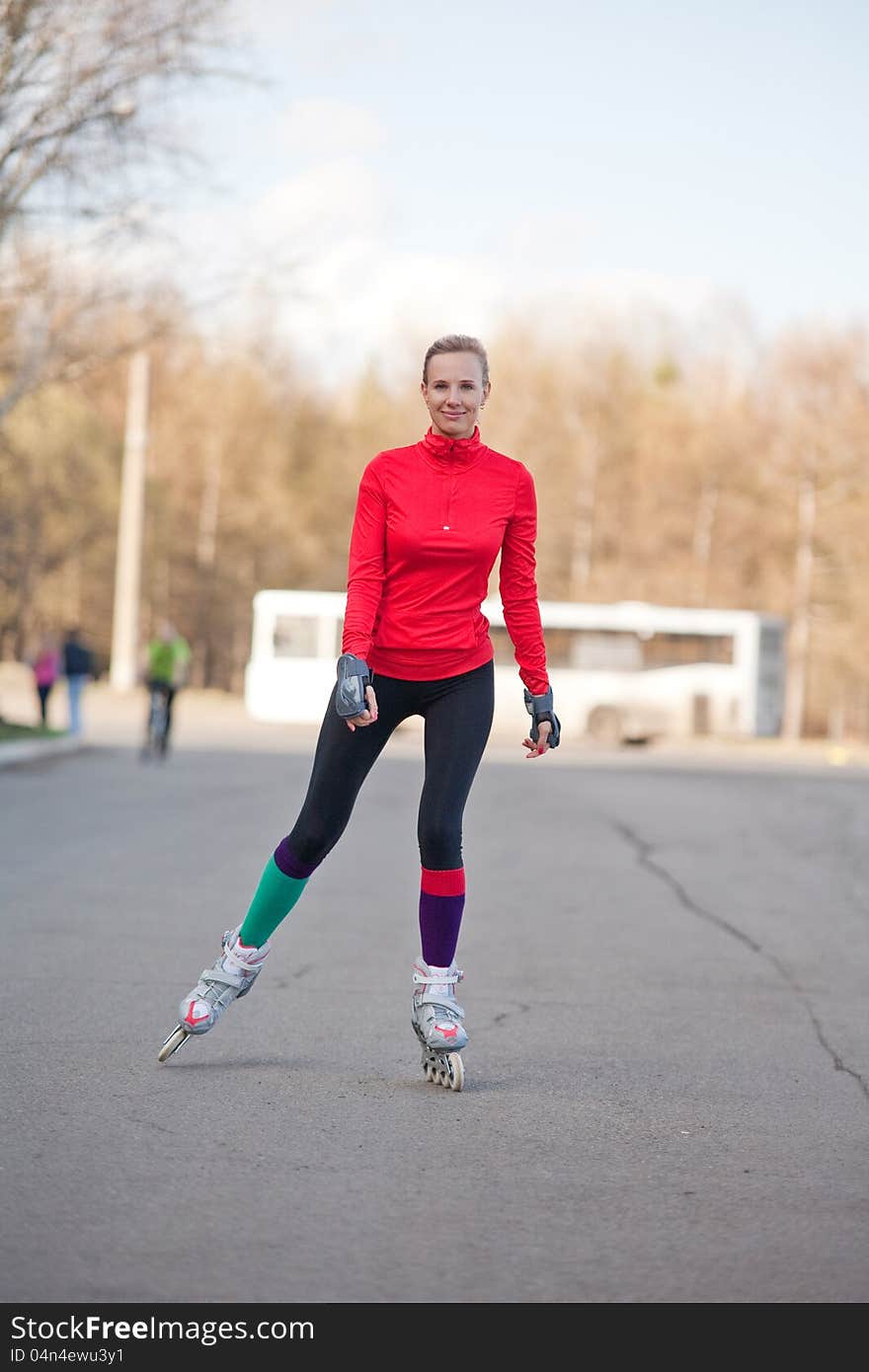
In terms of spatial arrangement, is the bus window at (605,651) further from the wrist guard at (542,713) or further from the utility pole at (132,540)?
the wrist guard at (542,713)

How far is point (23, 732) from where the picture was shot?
76.1 feet

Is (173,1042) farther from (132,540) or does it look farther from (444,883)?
(132,540)

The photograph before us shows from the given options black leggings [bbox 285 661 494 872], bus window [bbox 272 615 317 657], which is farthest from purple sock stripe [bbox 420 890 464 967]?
bus window [bbox 272 615 317 657]

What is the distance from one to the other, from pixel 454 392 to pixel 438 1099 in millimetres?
1943

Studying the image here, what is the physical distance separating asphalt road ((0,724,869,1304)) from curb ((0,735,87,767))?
9.76 m

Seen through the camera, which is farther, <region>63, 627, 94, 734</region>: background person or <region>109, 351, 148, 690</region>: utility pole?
<region>109, 351, 148, 690</region>: utility pole

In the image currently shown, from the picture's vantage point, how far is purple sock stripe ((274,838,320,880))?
5000 millimetres

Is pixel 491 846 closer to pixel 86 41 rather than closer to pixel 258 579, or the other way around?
pixel 86 41

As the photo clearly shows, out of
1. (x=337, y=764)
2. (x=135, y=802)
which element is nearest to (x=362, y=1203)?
(x=337, y=764)

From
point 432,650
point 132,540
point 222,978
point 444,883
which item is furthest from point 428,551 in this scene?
point 132,540

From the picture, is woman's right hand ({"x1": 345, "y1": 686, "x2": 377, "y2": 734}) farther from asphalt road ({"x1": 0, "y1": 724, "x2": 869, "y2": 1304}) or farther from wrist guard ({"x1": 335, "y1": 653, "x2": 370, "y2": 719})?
asphalt road ({"x1": 0, "y1": 724, "x2": 869, "y2": 1304})

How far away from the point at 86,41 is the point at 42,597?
3465cm

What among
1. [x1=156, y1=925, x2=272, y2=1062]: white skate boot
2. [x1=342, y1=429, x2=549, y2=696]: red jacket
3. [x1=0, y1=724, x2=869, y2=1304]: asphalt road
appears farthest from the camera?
[x1=156, y1=925, x2=272, y2=1062]: white skate boot

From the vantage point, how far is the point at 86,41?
65.1 feet
